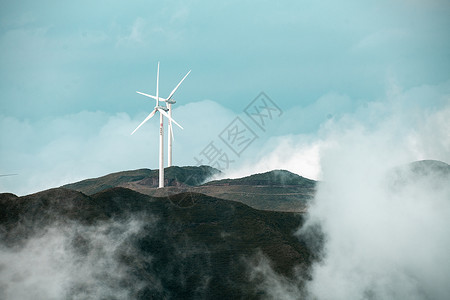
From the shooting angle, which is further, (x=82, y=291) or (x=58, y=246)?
(x=58, y=246)

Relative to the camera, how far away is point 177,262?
189 m

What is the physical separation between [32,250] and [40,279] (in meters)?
16.2

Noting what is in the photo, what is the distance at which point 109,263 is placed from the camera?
16825 centimetres

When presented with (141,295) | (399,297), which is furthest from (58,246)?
(399,297)

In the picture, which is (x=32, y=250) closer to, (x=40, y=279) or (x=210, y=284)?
(x=40, y=279)

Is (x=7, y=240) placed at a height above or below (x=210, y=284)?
above

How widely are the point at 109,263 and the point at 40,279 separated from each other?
20846 mm

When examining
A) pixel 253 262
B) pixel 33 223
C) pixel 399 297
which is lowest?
pixel 399 297

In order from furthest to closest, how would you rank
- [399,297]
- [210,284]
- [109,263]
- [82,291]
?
[399,297]
[210,284]
[109,263]
[82,291]

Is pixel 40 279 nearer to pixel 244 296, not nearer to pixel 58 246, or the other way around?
pixel 58 246

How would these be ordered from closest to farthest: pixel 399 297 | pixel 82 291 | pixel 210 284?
pixel 82 291 < pixel 210 284 < pixel 399 297

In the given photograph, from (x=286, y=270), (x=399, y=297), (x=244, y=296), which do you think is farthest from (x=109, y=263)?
(x=399, y=297)

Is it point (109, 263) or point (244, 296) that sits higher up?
point (109, 263)

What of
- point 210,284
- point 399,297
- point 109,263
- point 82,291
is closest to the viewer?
point 82,291
